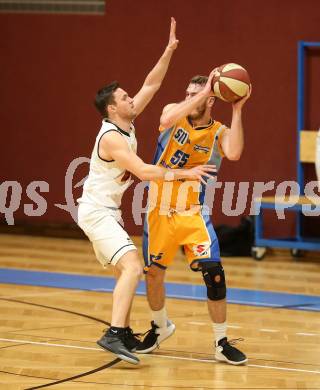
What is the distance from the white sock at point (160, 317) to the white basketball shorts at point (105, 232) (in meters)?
0.57

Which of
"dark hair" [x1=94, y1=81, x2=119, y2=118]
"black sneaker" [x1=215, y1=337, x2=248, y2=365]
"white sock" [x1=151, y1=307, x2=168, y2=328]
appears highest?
"dark hair" [x1=94, y1=81, x2=119, y2=118]

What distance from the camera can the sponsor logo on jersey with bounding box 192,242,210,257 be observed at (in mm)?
6445

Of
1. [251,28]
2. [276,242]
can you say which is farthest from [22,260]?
[251,28]

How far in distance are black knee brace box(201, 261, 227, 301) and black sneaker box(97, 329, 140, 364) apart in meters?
0.67

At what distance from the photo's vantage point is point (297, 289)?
9531mm

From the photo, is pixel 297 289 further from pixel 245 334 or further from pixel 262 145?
pixel 262 145

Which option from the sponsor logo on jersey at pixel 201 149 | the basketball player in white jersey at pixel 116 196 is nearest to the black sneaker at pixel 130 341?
the basketball player in white jersey at pixel 116 196

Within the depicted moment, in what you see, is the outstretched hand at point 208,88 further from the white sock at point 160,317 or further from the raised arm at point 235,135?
the white sock at point 160,317

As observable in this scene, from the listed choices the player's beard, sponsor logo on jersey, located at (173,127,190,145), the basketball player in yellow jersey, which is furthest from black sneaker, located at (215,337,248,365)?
the player's beard

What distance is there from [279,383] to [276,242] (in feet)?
17.6

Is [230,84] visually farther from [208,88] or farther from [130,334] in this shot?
[130,334]

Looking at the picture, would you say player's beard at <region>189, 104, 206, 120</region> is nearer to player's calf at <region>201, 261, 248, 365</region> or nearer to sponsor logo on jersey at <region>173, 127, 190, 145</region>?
sponsor logo on jersey at <region>173, 127, 190, 145</region>

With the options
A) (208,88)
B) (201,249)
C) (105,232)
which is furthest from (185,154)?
(105,232)

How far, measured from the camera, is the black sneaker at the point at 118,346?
628 cm
